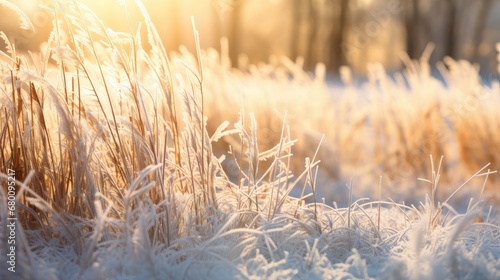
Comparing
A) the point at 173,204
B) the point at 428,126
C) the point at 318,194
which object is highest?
the point at 173,204

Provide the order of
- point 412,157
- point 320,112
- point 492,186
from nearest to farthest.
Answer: point 492,186 < point 412,157 < point 320,112

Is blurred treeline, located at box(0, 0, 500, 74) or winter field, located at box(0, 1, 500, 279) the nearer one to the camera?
winter field, located at box(0, 1, 500, 279)

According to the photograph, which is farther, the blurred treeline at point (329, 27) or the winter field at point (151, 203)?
the blurred treeline at point (329, 27)

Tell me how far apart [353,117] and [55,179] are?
8.28ft

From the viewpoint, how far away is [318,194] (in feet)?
11.0

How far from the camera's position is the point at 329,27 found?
24953 millimetres

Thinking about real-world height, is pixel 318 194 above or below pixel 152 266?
below

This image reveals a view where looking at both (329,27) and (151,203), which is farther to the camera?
(329,27)

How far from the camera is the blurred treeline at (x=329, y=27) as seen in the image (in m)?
17.3

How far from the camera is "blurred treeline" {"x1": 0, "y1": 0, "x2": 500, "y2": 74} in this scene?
17.3 m

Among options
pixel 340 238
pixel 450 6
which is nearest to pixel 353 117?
pixel 340 238

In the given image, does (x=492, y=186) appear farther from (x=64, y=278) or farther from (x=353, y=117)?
(x=64, y=278)

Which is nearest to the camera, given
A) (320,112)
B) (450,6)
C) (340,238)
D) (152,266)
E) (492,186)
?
(152,266)

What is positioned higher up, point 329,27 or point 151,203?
point 151,203
